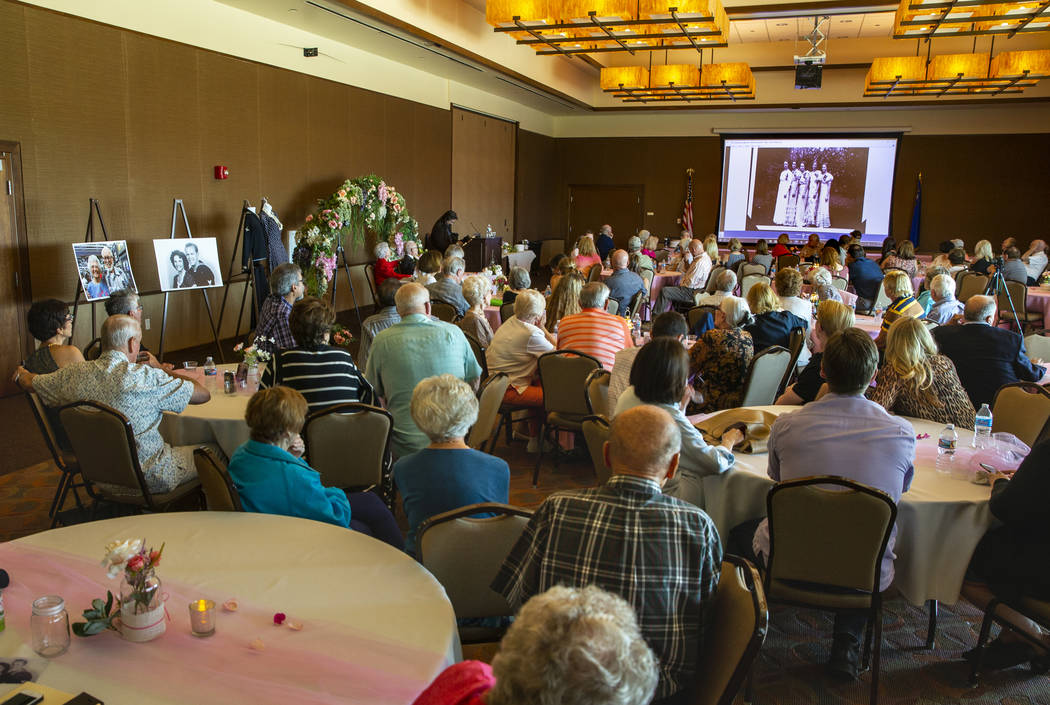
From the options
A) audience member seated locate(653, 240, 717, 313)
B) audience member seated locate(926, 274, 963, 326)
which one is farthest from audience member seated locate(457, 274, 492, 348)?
audience member seated locate(653, 240, 717, 313)

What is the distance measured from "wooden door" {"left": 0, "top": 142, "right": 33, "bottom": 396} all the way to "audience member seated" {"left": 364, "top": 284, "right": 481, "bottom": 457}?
173 inches

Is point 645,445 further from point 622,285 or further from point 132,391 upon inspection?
point 622,285

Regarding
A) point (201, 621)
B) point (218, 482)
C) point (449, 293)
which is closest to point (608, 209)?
point (449, 293)

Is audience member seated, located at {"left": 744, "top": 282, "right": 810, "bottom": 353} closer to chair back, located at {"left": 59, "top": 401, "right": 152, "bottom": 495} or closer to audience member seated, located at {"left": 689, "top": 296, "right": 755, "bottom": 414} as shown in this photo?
audience member seated, located at {"left": 689, "top": 296, "right": 755, "bottom": 414}

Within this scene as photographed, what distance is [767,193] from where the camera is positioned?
18641mm

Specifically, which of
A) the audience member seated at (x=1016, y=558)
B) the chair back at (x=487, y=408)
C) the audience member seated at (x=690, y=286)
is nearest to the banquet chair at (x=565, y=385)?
the chair back at (x=487, y=408)

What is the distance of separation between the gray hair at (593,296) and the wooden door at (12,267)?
518cm

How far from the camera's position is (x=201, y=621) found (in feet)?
6.21

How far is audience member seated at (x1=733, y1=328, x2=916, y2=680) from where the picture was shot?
Answer: 283 cm

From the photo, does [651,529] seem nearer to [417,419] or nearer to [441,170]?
[417,419]

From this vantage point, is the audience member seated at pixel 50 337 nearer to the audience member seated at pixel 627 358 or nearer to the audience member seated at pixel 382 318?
the audience member seated at pixel 382 318

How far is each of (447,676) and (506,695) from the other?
0.38 metres

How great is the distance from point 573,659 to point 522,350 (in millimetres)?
4285

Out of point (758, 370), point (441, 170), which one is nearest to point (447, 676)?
point (758, 370)
